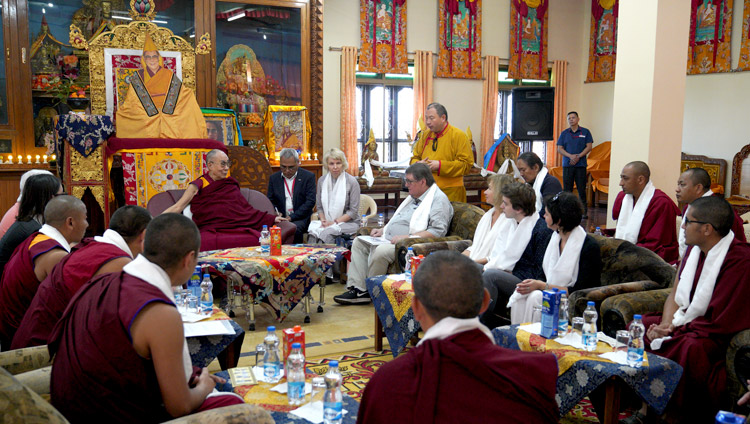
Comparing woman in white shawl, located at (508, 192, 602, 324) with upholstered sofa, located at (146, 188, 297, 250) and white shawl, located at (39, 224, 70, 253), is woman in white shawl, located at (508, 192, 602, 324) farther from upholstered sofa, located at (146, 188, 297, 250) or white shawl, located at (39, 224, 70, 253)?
upholstered sofa, located at (146, 188, 297, 250)

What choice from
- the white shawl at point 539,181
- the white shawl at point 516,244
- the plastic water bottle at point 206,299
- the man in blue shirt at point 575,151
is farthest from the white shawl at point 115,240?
the man in blue shirt at point 575,151

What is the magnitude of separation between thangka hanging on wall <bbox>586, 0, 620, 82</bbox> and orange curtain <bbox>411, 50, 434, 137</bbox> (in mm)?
4036

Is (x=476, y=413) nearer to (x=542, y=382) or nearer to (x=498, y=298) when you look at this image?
(x=542, y=382)

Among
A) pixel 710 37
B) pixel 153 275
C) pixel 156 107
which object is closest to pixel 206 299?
pixel 153 275

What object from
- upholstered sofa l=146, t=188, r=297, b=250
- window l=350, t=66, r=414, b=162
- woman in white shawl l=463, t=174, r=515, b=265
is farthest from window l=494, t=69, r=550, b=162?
woman in white shawl l=463, t=174, r=515, b=265

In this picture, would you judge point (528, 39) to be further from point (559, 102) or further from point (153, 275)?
point (153, 275)

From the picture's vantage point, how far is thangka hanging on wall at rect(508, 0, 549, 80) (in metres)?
13.3

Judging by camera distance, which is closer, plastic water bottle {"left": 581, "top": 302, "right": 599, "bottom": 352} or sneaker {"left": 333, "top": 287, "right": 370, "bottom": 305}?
plastic water bottle {"left": 581, "top": 302, "right": 599, "bottom": 352}

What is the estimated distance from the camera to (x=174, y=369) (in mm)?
1983

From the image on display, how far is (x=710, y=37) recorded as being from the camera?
11.7 meters

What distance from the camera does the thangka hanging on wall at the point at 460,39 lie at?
12680 millimetres

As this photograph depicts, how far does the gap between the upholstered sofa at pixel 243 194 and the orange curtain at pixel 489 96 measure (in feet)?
23.7

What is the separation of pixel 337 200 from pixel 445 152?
128 cm

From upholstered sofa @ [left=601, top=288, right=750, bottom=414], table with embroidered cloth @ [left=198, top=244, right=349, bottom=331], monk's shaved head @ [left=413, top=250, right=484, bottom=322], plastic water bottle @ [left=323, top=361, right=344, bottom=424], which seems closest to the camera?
monk's shaved head @ [left=413, top=250, right=484, bottom=322]
